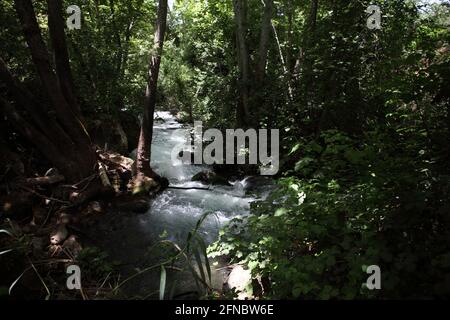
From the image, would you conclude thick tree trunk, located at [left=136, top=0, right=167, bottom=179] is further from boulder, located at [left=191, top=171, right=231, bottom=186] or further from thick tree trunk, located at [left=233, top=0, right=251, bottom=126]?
thick tree trunk, located at [left=233, top=0, right=251, bottom=126]

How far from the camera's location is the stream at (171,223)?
16.6 feet

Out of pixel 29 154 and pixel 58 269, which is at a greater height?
pixel 29 154

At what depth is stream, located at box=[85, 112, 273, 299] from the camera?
506 cm

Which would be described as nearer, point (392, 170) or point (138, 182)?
point (392, 170)

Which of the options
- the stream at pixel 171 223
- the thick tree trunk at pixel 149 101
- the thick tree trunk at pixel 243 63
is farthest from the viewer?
the thick tree trunk at pixel 243 63

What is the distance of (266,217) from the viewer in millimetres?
3783

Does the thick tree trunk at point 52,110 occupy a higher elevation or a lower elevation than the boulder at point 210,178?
higher

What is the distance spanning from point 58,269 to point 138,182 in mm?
3443

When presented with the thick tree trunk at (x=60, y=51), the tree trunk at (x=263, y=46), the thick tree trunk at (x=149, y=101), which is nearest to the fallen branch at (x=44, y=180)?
the thick tree trunk at (x=60, y=51)

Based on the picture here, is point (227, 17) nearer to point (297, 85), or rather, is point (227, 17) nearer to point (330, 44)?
point (297, 85)

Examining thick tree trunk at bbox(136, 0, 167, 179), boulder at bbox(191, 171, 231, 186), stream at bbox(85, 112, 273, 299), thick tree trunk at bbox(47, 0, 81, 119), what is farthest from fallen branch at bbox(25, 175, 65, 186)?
boulder at bbox(191, 171, 231, 186)

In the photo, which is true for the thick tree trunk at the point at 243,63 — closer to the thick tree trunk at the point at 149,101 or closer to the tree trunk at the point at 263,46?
the tree trunk at the point at 263,46

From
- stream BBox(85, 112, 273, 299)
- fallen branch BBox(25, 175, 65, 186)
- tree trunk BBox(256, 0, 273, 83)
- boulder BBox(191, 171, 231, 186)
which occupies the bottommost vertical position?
stream BBox(85, 112, 273, 299)
